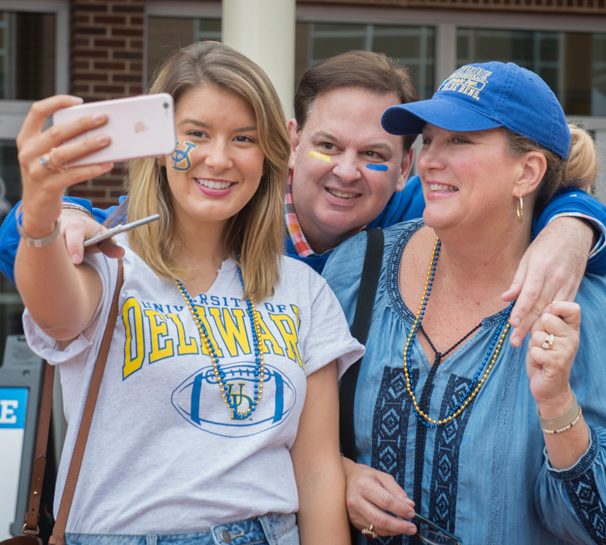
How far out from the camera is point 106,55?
7164 mm

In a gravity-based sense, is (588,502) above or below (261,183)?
below

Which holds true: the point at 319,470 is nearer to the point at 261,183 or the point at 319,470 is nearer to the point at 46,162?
the point at 261,183

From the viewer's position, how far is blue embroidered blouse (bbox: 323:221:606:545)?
241 cm

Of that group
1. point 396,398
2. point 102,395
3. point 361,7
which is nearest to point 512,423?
point 396,398

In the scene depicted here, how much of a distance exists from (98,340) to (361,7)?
577 centimetres

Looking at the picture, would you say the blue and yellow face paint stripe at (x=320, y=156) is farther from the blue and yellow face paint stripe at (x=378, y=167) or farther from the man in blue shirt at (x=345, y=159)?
the blue and yellow face paint stripe at (x=378, y=167)

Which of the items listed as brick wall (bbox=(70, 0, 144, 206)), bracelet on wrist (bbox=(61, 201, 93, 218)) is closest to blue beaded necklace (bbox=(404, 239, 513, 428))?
bracelet on wrist (bbox=(61, 201, 93, 218))

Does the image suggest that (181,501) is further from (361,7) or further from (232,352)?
(361,7)

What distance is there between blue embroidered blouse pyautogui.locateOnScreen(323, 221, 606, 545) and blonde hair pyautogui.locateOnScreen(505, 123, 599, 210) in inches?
9.9

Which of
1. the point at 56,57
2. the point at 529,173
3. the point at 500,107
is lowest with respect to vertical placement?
the point at 529,173

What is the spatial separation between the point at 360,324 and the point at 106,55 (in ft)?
16.2

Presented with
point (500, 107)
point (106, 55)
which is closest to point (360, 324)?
point (500, 107)

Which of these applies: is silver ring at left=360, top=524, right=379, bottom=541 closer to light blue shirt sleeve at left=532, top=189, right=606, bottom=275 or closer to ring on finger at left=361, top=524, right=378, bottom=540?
ring on finger at left=361, top=524, right=378, bottom=540

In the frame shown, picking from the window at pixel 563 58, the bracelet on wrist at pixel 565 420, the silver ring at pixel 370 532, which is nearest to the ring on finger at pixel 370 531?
the silver ring at pixel 370 532
